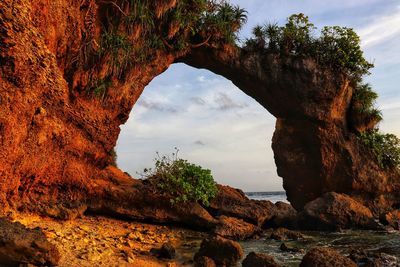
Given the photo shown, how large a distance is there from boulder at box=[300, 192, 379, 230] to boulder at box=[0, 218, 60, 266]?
12.5 meters

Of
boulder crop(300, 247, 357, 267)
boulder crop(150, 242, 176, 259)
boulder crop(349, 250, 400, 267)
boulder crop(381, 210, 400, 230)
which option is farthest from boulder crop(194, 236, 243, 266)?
boulder crop(381, 210, 400, 230)

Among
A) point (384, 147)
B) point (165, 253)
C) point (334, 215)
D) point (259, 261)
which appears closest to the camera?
point (259, 261)

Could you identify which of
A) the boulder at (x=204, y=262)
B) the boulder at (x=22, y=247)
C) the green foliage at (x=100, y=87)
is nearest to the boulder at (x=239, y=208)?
the green foliage at (x=100, y=87)

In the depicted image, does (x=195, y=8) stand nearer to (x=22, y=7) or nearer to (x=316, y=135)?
(x=22, y=7)

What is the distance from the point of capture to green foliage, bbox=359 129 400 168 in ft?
64.4

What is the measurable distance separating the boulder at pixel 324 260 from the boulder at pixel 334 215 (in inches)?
349

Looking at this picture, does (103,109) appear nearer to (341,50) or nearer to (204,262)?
(204,262)

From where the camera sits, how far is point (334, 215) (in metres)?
16.1

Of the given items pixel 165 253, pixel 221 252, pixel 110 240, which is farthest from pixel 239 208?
pixel 110 240

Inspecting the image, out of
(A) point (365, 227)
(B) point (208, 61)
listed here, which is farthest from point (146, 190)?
(A) point (365, 227)

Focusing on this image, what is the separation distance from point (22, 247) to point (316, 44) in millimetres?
16876

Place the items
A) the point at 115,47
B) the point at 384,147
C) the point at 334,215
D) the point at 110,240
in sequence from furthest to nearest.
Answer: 1. the point at 384,147
2. the point at 334,215
3. the point at 115,47
4. the point at 110,240

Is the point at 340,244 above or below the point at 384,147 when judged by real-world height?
below

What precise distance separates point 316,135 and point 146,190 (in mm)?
10187
